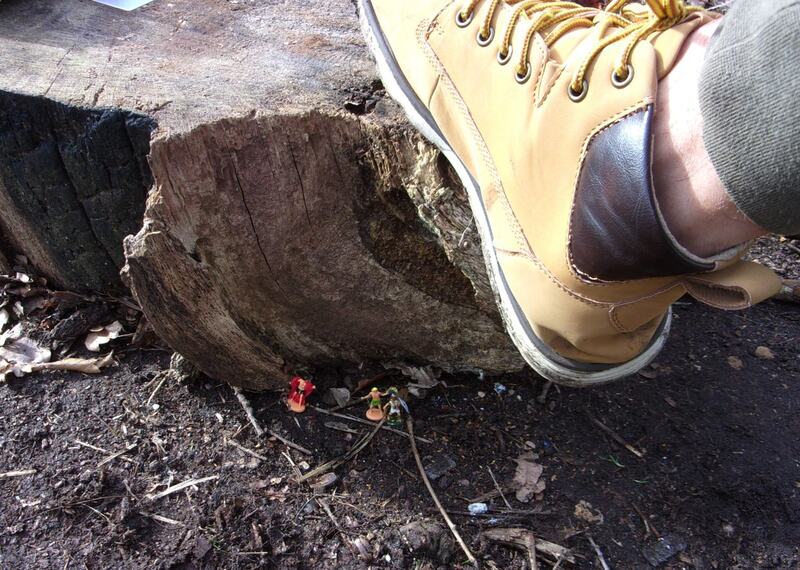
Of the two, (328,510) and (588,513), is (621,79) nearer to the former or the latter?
(588,513)

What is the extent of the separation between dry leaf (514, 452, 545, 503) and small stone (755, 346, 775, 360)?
990 mm

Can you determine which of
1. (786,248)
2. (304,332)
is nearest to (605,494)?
(304,332)

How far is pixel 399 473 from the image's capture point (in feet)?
5.78

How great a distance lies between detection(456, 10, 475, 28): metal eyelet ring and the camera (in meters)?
1.46

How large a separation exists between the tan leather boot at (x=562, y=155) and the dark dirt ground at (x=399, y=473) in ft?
1.58

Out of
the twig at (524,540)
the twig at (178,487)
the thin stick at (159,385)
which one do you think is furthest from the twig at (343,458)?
the thin stick at (159,385)

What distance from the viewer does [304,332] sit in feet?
6.19

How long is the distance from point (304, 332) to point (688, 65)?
1.24m

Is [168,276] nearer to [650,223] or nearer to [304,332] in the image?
[304,332]

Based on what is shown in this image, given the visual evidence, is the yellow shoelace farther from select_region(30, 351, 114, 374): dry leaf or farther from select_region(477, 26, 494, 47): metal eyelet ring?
select_region(30, 351, 114, 374): dry leaf

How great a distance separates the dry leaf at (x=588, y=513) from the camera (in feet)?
5.50

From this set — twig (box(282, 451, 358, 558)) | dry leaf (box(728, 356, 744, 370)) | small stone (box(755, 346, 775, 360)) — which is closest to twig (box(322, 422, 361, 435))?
twig (box(282, 451, 358, 558))

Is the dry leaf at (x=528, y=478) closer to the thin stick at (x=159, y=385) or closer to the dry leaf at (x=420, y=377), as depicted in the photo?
the dry leaf at (x=420, y=377)

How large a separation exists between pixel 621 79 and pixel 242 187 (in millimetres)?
860
